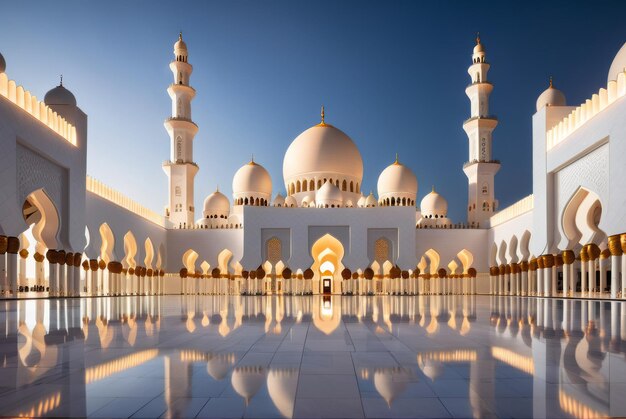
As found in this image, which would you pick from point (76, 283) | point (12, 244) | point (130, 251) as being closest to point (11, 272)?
point (12, 244)

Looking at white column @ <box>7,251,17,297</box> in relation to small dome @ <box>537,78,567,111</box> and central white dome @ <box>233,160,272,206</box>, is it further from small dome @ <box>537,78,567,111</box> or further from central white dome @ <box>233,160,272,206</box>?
central white dome @ <box>233,160,272,206</box>

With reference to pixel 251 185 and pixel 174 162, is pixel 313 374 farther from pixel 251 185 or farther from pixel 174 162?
pixel 251 185

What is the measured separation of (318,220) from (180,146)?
21.2 ft

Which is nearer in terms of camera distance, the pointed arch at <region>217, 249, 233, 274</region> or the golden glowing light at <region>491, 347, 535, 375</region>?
the golden glowing light at <region>491, 347, 535, 375</region>

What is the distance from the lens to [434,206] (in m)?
23.7

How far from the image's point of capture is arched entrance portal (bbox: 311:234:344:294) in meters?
22.1

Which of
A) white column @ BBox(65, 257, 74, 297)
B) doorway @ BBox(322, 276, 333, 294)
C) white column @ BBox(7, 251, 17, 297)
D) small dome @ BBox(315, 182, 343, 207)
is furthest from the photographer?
doorway @ BBox(322, 276, 333, 294)

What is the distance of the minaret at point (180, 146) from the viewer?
69.9ft

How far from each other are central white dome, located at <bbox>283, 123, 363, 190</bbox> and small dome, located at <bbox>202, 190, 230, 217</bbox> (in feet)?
9.60

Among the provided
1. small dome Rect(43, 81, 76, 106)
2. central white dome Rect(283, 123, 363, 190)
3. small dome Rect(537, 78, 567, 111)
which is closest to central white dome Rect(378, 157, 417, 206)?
central white dome Rect(283, 123, 363, 190)

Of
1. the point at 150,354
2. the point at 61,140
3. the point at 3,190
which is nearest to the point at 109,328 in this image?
the point at 150,354

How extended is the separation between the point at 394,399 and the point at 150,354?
1.44 metres

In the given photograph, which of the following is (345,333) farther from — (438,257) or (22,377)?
(438,257)

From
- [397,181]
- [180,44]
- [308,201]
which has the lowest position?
[308,201]
